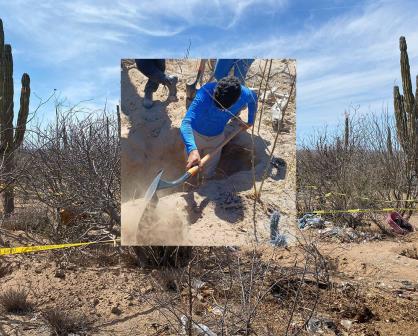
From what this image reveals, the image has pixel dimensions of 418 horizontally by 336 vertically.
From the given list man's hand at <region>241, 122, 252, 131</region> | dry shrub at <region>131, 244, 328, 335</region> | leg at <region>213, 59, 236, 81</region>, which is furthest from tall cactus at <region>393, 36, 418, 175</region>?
leg at <region>213, 59, 236, 81</region>

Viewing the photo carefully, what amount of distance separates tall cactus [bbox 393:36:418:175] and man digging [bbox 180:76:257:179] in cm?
778

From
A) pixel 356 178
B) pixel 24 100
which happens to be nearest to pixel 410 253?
pixel 356 178

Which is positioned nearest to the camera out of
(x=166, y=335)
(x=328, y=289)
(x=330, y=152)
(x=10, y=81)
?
(x=166, y=335)

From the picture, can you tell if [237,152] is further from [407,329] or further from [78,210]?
[78,210]

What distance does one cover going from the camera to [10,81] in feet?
29.9

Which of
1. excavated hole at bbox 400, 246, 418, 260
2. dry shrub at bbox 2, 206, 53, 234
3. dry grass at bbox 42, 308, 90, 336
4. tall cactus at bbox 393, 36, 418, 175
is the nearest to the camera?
dry grass at bbox 42, 308, 90, 336

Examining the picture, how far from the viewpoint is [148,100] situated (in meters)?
3.67

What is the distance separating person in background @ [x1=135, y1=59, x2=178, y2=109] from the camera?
3576mm

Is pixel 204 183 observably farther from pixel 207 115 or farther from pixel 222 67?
pixel 222 67

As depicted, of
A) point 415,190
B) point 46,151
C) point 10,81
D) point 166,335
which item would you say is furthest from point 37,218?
point 415,190

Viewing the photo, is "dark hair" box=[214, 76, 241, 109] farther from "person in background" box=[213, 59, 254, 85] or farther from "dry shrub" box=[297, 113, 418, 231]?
"dry shrub" box=[297, 113, 418, 231]

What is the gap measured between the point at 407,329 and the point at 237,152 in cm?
230

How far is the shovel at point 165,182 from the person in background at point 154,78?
50 centimetres

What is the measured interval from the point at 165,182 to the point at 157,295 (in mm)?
1547
